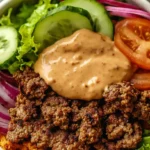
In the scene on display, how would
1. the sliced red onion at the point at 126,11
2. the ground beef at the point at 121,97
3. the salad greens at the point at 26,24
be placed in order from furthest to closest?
the sliced red onion at the point at 126,11 → the salad greens at the point at 26,24 → the ground beef at the point at 121,97

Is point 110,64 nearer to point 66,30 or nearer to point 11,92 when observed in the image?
point 66,30

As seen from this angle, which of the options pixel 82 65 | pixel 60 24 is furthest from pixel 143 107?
pixel 60 24

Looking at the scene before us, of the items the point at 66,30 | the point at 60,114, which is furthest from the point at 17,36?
the point at 60,114

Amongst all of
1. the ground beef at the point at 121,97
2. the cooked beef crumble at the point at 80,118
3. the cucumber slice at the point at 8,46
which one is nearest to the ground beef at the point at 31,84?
the cooked beef crumble at the point at 80,118

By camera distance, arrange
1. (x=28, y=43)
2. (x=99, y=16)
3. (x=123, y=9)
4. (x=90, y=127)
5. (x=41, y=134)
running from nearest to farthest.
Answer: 1. (x=90, y=127)
2. (x=41, y=134)
3. (x=28, y=43)
4. (x=99, y=16)
5. (x=123, y=9)

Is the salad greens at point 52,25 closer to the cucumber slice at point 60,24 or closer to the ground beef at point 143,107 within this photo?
the cucumber slice at point 60,24

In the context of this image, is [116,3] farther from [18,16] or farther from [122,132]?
[122,132]
